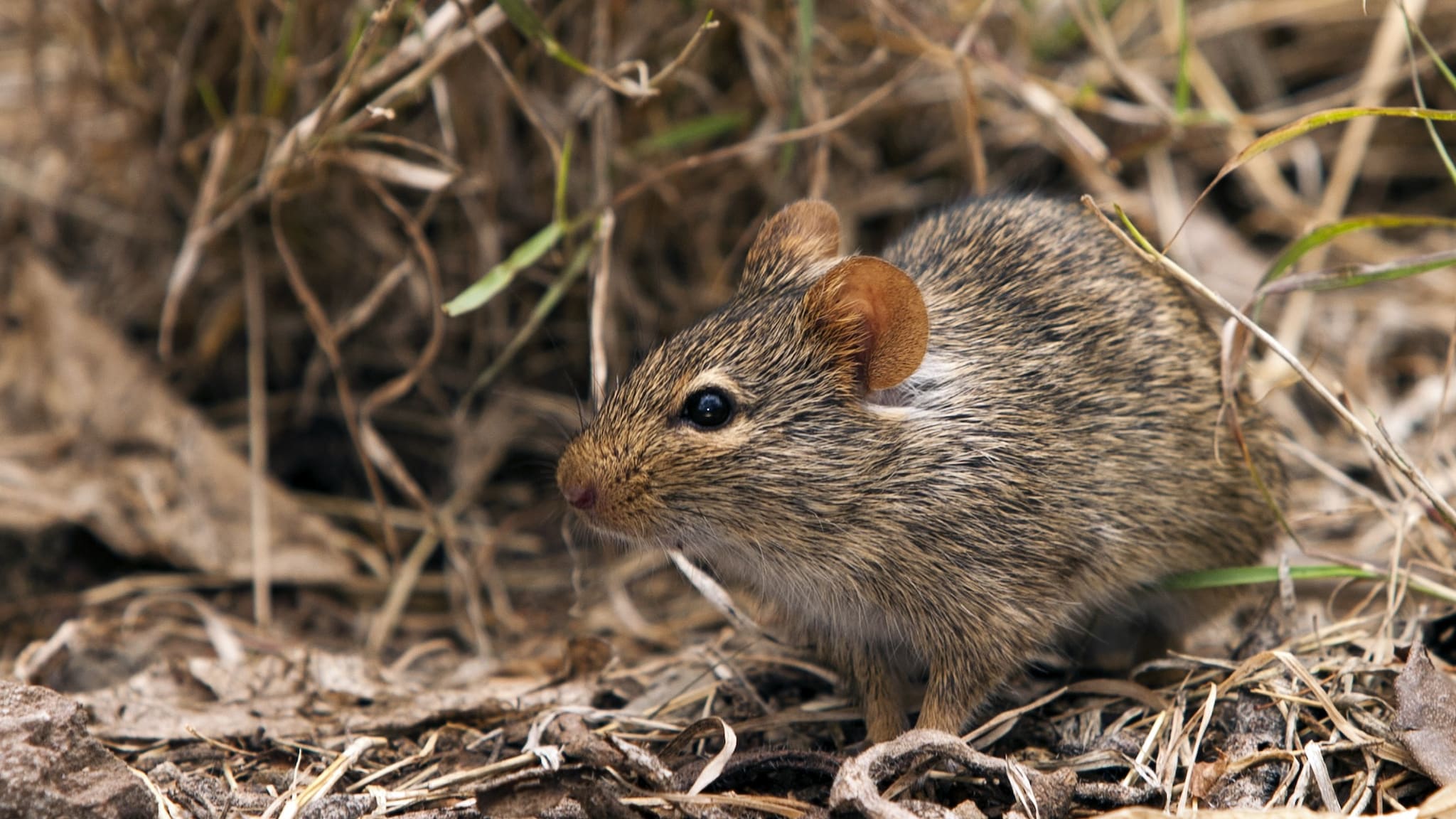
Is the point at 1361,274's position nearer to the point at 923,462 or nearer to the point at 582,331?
the point at 923,462

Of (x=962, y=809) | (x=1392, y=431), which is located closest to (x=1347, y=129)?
(x=1392, y=431)

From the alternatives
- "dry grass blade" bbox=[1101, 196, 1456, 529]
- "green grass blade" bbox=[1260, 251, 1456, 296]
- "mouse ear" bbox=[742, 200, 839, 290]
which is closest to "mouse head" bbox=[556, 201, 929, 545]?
"mouse ear" bbox=[742, 200, 839, 290]

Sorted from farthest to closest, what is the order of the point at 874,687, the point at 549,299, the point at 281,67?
the point at 281,67, the point at 549,299, the point at 874,687

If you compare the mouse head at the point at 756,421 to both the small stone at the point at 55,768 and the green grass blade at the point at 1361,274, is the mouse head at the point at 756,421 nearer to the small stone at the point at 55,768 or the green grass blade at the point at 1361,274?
the green grass blade at the point at 1361,274

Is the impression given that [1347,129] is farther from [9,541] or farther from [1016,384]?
[9,541]

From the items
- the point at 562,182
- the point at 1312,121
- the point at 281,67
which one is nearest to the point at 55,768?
the point at 562,182

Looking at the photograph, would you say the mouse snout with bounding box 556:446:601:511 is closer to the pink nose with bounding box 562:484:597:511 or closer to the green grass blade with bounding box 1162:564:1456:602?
the pink nose with bounding box 562:484:597:511
